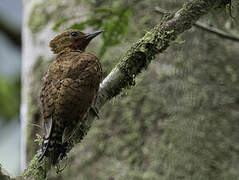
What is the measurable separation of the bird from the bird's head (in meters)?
0.51

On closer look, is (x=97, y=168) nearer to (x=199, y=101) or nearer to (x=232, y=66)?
(x=199, y=101)

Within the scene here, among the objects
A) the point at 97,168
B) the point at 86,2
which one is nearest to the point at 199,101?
the point at 97,168

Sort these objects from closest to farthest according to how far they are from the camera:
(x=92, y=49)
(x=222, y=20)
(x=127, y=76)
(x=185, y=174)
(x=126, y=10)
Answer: (x=127, y=76)
(x=185, y=174)
(x=126, y=10)
(x=222, y=20)
(x=92, y=49)

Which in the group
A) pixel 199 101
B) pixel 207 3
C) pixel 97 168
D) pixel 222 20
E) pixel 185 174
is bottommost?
pixel 97 168

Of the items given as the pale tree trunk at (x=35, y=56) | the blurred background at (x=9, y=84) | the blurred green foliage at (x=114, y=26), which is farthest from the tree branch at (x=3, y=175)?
the blurred background at (x=9, y=84)

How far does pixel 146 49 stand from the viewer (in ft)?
10.7

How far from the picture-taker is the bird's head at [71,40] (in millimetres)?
4379

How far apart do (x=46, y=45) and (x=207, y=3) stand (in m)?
1.99

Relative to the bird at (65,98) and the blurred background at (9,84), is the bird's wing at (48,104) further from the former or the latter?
the blurred background at (9,84)

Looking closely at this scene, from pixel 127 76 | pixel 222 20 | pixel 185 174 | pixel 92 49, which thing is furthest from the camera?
pixel 92 49

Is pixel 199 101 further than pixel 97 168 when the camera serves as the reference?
No

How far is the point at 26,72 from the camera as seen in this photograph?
190 inches

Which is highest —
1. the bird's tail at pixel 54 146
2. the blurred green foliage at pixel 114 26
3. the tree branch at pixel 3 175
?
the tree branch at pixel 3 175

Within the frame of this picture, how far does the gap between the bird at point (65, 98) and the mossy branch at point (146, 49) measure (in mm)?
106
